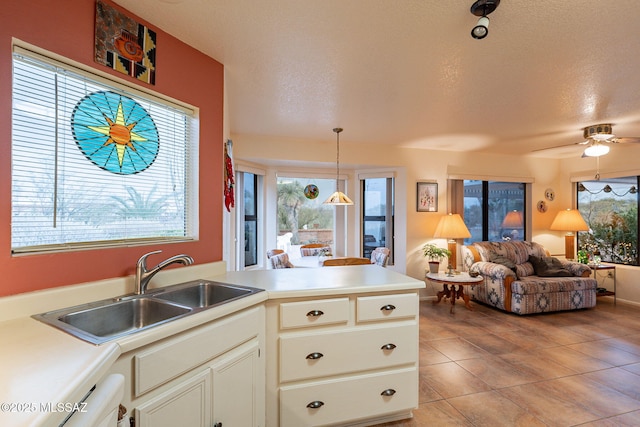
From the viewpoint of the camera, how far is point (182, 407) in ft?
4.08

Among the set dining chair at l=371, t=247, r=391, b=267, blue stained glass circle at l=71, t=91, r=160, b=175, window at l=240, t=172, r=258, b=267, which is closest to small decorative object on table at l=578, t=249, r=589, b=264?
dining chair at l=371, t=247, r=391, b=267

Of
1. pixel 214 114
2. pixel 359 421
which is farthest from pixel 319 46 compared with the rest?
pixel 359 421

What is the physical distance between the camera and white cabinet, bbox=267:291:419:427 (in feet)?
5.74

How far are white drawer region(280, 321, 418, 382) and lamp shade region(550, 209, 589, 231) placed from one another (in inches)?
183

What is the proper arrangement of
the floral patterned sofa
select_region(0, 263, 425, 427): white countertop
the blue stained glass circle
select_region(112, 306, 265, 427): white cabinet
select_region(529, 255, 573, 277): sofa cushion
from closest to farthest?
1. select_region(0, 263, 425, 427): white countertop
2. select_region(112, 306, 265, 427): white cabinet
3. the blue stained glass circle
4. the floral patterned sofa
5. select_region(529, 255, 573, 277): sofa cushion

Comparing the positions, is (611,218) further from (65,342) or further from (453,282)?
(65,342)

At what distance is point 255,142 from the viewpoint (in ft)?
13.9

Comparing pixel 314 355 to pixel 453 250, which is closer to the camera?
pixel 314 355

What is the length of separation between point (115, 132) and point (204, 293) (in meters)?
1.00

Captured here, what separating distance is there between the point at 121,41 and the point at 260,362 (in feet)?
6.01

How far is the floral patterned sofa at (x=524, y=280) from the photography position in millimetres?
4180

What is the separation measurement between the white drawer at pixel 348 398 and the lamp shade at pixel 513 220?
4.60 m

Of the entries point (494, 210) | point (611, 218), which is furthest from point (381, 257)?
point (611, 218)

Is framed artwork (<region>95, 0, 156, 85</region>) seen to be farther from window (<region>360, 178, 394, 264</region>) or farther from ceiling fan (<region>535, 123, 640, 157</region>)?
ceiling fan (<region>535, 123, 640, 157</region>)
